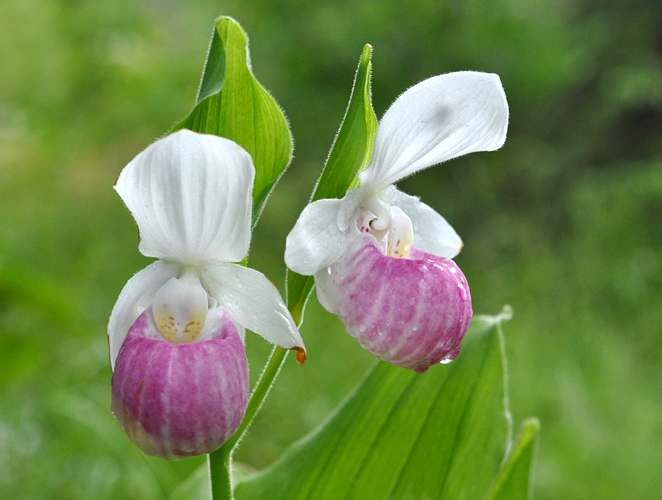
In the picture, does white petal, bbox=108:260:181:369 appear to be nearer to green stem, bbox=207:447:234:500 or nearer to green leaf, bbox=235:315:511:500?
green stem, bbox=207:447:234:500

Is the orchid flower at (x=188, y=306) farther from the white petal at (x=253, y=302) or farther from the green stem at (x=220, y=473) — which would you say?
the green stem at (x=220, y=473)

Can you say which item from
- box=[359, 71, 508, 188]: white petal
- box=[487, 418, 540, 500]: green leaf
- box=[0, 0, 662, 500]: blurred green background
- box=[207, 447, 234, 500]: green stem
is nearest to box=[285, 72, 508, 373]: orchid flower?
box=[359, 71, 508, 188]: white petal

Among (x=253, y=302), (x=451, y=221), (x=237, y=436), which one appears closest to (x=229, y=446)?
(x=237, y=436)

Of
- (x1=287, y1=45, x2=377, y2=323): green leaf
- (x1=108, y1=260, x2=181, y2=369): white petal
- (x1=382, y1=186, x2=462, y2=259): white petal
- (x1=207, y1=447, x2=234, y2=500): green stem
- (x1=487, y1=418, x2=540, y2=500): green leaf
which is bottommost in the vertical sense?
(x1=487, y1=418, x2=540, y2=500): green leaf

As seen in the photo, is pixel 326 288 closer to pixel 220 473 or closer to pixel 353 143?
pixel 353 143

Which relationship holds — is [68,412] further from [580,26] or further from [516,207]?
[580,26]

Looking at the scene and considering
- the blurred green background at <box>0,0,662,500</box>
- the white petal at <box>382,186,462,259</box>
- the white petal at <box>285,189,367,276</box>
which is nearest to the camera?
the white petal at <box>285,189,367,276</box>

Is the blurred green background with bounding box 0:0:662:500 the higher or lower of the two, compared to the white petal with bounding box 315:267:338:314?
lower
